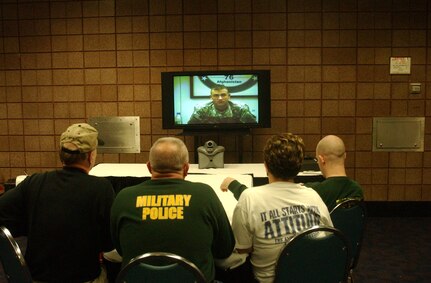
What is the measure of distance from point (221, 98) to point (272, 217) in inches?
105

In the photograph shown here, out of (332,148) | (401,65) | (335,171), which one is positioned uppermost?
(401,65)

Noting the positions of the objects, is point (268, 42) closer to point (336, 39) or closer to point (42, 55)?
point (336, 39)

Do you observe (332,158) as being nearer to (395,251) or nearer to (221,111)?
(395,251)

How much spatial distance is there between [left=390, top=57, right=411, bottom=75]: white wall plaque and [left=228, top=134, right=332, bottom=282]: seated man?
3.26 m

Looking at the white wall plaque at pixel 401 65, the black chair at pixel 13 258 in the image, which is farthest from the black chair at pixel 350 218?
the white wall plaque at pixel 401 65

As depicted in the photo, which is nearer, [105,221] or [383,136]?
[105,221]

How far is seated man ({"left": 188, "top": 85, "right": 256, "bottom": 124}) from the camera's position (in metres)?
4.29

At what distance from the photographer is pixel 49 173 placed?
6.03 feet

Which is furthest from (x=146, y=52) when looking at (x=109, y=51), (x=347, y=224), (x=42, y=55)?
(x=347, y=224)

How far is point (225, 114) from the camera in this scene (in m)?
4.29

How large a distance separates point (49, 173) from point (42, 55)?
3.40 m

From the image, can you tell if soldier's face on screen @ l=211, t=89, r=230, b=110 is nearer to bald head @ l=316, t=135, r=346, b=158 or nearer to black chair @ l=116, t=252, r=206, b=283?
bald head @ l=316, t=135, r=346, b=158

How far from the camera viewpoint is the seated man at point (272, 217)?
5.64ft

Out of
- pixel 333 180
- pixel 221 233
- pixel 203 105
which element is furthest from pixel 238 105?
pixel 221 233
